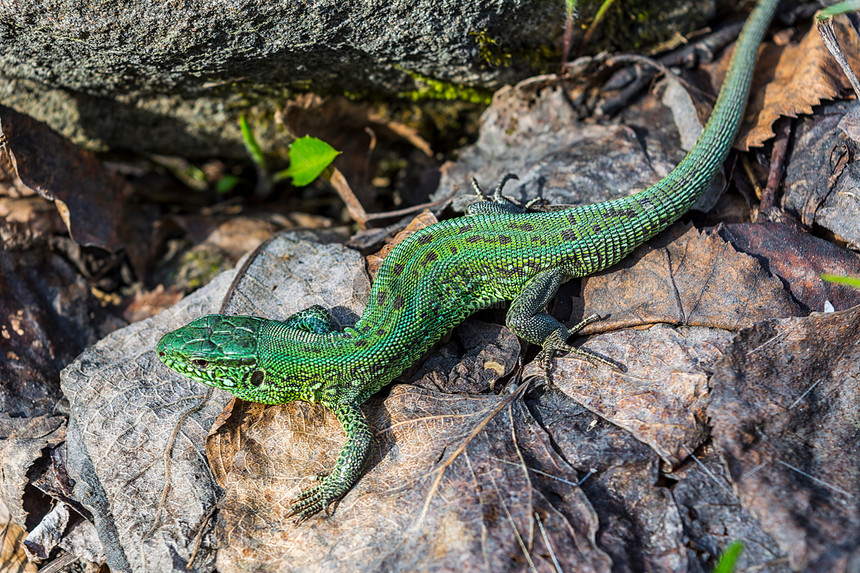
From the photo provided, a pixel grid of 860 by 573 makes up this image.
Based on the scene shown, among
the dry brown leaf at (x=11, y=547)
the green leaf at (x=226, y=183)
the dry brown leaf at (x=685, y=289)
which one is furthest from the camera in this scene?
the green leaf at (x=226, y=183)

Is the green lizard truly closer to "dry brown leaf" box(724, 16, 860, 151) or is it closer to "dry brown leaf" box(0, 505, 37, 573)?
"dry brown leaf" box(724, 16, 860, 151)

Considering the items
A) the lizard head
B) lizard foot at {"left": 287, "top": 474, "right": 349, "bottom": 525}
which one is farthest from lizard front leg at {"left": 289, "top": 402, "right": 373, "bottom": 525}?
the lizard head

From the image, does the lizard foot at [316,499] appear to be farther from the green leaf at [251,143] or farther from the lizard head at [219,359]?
the green leaf at [251,143]

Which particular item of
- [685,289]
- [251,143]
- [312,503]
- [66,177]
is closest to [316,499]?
[312,503]

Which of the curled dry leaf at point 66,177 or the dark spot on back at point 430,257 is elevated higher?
the curled dry leaf at point 66,177

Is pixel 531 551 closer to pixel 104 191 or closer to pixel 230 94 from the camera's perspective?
pixel 230 94

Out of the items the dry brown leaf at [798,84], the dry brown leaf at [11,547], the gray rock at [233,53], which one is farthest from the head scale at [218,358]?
the dry brown leaf at [798,84]
